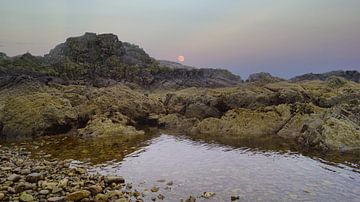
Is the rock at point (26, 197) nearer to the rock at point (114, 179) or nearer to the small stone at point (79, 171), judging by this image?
the rock at point (114, 179)

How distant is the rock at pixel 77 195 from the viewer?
1695cm

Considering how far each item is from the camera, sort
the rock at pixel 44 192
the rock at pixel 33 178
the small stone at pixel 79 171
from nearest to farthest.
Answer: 1. the rock at pixel 44 192
2. the rock at pixel 33 178
3. the small stone at pixel 79 171

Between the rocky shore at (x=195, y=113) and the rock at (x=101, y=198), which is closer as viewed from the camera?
the rock at (x=101, y=198)

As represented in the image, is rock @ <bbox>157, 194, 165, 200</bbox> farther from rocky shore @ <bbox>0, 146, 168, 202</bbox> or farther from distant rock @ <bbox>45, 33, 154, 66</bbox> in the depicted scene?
distant rock @ <bbox>45, 33, 154, 66</bbox>

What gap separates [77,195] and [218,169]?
396 inches

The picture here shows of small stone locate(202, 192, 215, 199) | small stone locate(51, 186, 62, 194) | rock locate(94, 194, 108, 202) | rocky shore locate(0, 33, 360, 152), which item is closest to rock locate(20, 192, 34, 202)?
small stone locate(51, 186, 62, 194)

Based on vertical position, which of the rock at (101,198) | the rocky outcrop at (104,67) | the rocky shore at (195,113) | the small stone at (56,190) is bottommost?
the rock at (101,198)

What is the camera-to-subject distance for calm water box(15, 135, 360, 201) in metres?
18.8

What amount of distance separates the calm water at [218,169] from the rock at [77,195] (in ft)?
10.2

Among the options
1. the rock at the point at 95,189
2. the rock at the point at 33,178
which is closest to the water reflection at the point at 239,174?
the rock at the point at 95,189

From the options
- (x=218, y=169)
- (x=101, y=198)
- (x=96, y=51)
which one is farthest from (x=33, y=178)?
(x=96, y=51)

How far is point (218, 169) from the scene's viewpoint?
23.9 m

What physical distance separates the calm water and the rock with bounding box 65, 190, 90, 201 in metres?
3.10

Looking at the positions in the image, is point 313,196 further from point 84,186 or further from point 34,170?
point 34,170
